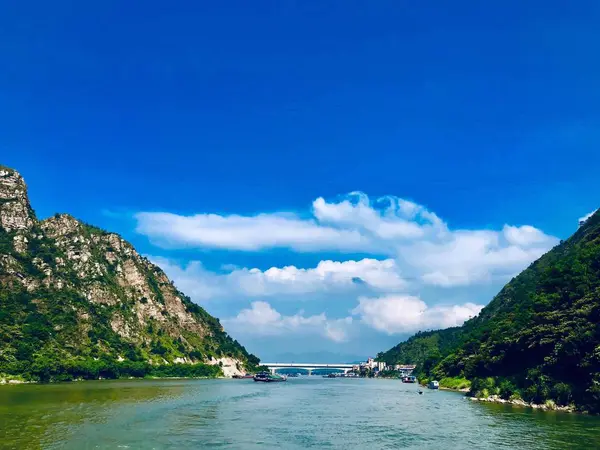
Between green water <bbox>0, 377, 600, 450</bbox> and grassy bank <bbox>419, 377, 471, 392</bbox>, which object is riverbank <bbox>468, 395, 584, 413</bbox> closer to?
green water <bbox>0, 377, 600, 450</bbox>

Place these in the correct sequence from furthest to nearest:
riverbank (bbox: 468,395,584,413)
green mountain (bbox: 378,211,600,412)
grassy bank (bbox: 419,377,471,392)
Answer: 1. grassy bank (bbox: 419,377,471,392)
2. riverbank (bbox: 468,395,584,413)
3. green mountain (bbox: 378,211,600,412)

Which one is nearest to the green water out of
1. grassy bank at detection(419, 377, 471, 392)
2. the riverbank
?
the riverbank

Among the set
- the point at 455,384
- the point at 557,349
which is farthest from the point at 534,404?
the point at 455,384

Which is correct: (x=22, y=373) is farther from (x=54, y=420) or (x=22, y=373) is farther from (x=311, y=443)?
(x=311, y=443)

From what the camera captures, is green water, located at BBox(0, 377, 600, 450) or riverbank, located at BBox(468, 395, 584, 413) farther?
riverbank, located at BBox(468, 395, 584, 413)

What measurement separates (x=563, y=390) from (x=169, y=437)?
62266mm

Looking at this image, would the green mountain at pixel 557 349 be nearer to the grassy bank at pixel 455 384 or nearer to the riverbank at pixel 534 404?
the riverbank at pixel 534 404

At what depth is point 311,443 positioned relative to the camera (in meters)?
56.8

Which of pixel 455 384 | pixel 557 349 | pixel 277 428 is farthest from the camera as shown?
pixel 455 384

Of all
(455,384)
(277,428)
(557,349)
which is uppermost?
(557,349)

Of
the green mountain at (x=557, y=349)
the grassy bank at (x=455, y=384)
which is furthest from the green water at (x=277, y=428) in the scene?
the grassy bank at (x=455, y=384)

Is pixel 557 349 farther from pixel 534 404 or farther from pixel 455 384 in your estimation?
pixel 455 384

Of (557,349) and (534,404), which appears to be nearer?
(557,349)

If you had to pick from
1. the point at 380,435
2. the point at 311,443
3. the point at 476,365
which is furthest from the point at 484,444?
the point at 476,365
